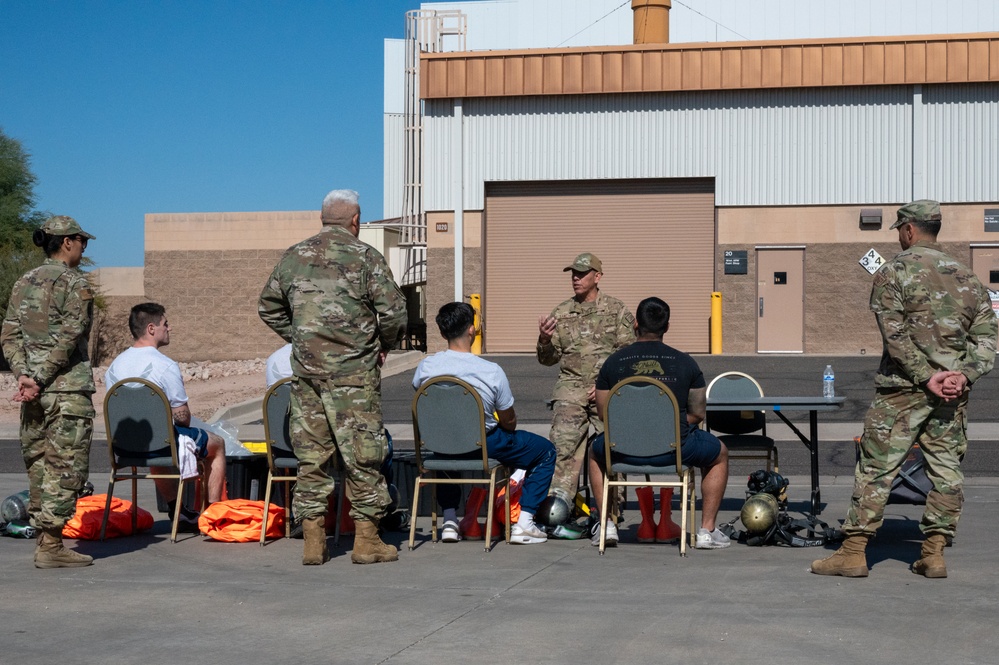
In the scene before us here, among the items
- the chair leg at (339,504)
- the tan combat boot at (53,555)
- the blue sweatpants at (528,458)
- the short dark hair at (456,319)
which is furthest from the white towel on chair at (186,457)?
the short dark hair at (456,319)

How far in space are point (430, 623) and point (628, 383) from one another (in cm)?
238

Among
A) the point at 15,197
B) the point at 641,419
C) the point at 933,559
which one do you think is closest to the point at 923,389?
the point at 933,559

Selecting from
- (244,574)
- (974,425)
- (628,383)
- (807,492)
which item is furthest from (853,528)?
(974,425)

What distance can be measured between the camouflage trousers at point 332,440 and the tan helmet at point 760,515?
2.24 meters

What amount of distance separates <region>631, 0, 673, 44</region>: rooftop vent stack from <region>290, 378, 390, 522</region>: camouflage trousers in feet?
77.3

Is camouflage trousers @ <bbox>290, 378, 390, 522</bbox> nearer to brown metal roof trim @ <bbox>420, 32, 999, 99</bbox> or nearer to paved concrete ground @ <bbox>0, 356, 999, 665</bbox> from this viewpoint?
paved concrete ground @ <bbox>0, 356, 999, 665</bbox>

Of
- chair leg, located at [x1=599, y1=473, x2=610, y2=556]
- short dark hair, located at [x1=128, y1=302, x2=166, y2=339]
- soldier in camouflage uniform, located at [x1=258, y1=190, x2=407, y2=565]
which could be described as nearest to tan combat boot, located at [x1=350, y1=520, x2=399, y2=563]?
soldier in camouflage uniform, located at [x1=258, y1=190, x2=407, y2=565]

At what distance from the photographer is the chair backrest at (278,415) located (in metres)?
7.83

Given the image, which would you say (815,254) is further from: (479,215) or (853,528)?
(853,528)

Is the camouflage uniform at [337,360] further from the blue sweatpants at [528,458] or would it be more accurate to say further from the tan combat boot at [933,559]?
the tan combat boot at [933,559]

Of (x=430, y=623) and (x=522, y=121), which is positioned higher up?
(x=522, y=121)

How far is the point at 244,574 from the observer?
6578 millimetres

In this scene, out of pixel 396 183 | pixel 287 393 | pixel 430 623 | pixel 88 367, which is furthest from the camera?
pixel 396 183

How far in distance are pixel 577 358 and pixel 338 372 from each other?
85.4 inches
